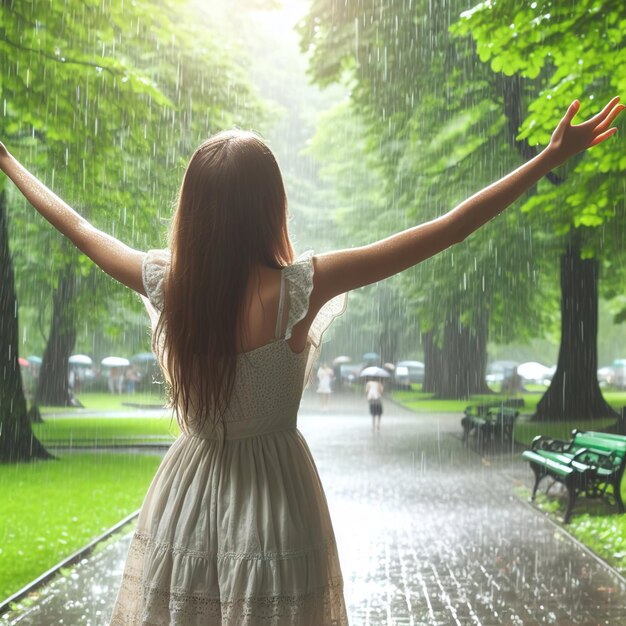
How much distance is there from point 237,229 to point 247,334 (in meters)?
0.23

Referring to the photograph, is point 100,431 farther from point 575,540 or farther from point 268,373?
point 268,373

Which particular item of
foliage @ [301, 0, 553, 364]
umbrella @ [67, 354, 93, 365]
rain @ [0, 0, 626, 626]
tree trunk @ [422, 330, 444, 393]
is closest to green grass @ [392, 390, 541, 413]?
rain @ [0, 0, 626, 626]

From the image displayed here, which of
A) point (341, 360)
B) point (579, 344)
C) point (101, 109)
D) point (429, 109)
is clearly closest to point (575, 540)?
point (101, 109)

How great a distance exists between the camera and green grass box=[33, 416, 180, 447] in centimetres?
1859

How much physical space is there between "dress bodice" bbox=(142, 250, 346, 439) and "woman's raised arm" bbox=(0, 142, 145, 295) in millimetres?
46

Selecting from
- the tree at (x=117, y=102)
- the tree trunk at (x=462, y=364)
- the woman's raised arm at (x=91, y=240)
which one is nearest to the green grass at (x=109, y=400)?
the tree at (x=117, y=102)

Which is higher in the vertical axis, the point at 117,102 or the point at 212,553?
the point at 117,102

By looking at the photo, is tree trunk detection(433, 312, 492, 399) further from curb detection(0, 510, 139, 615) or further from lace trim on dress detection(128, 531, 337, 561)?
lace trim on dress detection(128, 531, 337, 561)

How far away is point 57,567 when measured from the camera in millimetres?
7477

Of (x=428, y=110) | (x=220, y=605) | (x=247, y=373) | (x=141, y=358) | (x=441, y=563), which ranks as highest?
(x=428, y=110)

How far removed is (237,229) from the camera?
2100mm

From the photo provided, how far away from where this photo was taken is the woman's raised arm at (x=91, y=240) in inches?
87.7

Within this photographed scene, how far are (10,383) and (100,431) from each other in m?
8.49

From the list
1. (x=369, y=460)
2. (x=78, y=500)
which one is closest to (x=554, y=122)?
(x=78, y=500)
